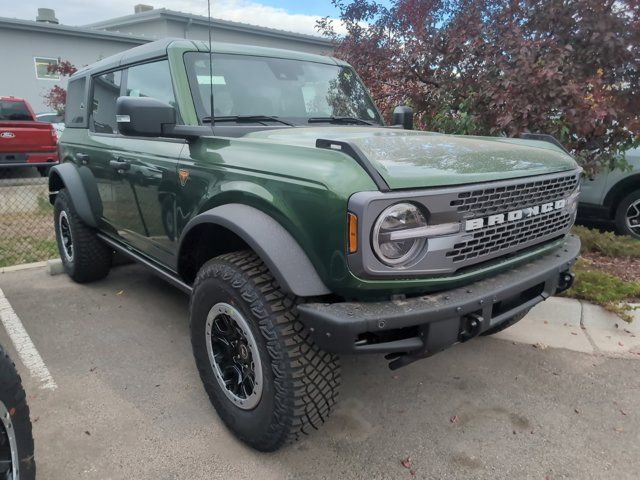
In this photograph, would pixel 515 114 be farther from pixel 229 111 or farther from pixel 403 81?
pixel 229 111

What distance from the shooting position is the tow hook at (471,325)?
6.89 ft

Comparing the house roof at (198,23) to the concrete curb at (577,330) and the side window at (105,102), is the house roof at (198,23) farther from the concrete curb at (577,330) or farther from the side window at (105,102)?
the concrete curb at (577,330)

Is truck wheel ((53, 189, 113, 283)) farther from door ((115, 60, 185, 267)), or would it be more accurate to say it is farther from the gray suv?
the gray suv

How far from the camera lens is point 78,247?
4387mm

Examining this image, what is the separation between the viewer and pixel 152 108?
257 centimetres

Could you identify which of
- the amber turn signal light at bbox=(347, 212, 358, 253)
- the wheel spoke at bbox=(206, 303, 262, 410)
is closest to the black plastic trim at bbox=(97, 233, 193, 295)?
the wheel spoke at bbox=(206, 303, 262, 410)

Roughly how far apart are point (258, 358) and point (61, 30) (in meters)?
20.9

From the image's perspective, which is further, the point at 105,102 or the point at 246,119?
the point at 105,102

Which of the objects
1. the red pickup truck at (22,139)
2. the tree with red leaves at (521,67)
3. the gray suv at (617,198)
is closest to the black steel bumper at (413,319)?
the tree with red leaves at (521,67)

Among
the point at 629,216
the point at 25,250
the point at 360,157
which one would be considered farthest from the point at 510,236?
the point at 25,250

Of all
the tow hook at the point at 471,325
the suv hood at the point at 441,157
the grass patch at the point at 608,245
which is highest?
the suv hood at the point at 441,157

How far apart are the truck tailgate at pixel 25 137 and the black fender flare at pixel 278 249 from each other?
33.6 feet

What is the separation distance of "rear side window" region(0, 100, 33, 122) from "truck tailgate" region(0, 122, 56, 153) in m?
0.62

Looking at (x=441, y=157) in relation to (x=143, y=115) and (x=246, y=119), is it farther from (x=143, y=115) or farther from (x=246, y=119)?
(x=143, y=115)
